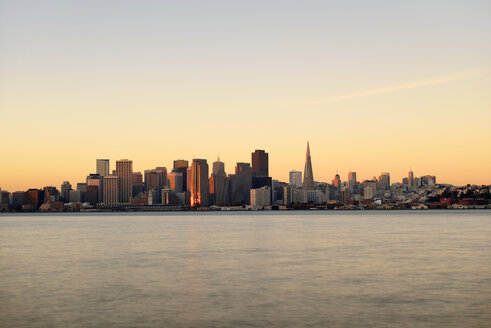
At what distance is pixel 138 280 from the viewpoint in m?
40.6

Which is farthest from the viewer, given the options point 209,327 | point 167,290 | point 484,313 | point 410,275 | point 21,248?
point 21,248

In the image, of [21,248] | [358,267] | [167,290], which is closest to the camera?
[167,290]

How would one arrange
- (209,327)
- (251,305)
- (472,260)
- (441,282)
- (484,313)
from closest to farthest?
1. (209,327)
2. (484,313)
3. (251,305)
4. (441,282)
5. (472,260)

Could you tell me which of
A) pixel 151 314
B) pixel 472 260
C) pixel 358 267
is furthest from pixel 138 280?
pixel 472 260

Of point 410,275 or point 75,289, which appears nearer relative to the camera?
point 75,289

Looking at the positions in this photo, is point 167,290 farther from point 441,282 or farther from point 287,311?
point 441,282

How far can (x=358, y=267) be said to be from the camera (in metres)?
47.0

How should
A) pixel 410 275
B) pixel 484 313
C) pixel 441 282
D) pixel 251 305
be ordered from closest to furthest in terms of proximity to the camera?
pixel 484 313, pixel 251 305, pixel 441 282, pixel 410 275

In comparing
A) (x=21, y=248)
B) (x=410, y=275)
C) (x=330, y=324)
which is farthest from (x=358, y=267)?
(x=21, y=248)

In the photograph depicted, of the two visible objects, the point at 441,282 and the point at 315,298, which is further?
the point at 441,282

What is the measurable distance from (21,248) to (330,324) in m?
55.6

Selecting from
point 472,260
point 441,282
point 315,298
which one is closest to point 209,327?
point 315,298

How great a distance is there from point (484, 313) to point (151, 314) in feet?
54.5

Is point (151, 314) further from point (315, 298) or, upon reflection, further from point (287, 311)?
point (315, 298)
